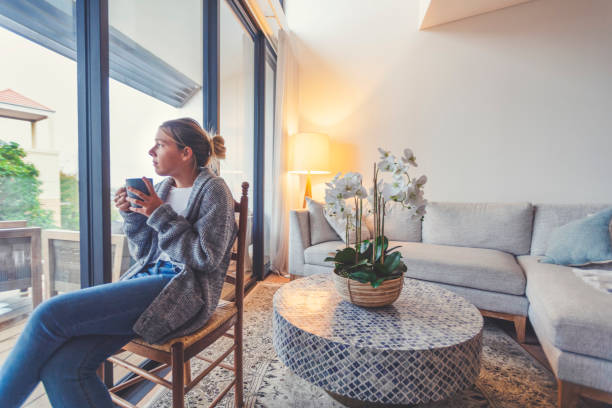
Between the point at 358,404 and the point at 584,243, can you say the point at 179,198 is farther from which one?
the point at 584,243

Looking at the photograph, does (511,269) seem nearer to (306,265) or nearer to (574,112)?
(306,265)

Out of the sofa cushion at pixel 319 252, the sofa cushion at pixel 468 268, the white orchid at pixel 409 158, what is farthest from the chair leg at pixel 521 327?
the white orchid at pixel 409 158

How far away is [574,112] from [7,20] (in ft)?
11.5

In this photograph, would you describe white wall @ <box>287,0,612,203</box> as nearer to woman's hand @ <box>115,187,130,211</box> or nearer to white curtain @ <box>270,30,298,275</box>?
white curtain @ <box>270,30,298,275</box>

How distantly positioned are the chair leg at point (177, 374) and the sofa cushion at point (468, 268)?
1572 mm

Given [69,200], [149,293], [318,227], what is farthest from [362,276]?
[318,227]

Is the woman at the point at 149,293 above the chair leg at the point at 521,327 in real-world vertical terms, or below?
above

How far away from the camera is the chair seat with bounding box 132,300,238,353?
→ 0.85 meters

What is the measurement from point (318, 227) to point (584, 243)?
179 centimetres

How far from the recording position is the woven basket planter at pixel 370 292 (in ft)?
3.29

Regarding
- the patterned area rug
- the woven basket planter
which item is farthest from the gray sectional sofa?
the woven basket planter

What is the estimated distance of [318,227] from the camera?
250 cm

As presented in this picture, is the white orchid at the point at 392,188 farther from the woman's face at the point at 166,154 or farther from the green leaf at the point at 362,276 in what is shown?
the woman's face at the point at 166,154

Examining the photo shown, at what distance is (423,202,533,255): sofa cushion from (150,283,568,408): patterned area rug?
86cm
